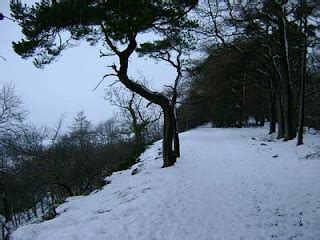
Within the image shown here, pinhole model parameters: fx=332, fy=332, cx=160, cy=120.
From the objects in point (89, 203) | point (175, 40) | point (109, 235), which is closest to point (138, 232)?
point (109, 235)

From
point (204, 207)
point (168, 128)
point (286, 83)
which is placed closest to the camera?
point (204, 207)

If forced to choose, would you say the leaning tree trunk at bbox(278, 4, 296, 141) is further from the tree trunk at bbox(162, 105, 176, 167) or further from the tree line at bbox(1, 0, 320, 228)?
the tree trunk at bbox(162, 105, 176, 167)

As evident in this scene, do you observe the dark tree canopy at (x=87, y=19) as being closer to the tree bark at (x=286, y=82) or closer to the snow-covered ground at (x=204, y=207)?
the snow-covered ground at (x=204, y=207)

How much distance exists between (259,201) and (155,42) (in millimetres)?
10641

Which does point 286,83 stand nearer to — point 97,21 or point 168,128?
point 168,128

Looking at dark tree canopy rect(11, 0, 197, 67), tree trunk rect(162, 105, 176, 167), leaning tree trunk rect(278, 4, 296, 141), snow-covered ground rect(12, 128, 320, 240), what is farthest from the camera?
leaning tree trunk rect(278, 4, 296, 141)

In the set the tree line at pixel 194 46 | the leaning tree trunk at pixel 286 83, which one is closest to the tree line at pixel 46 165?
the tree line at pixel 194 46

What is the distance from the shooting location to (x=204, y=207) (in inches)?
346

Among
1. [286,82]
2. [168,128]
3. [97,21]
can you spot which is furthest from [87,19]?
[286,82]

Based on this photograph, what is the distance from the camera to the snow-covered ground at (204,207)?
23.1ft

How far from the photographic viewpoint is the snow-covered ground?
7.03 meters

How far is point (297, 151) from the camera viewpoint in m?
16.5

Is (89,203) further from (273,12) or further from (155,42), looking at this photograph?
(273,12)

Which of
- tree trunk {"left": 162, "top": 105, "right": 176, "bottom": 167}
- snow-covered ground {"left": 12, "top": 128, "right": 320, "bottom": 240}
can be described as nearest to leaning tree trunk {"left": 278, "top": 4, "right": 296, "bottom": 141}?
snow-covered ground {"left": 12, "top": 128, "right": 320, "bottom": 240}
